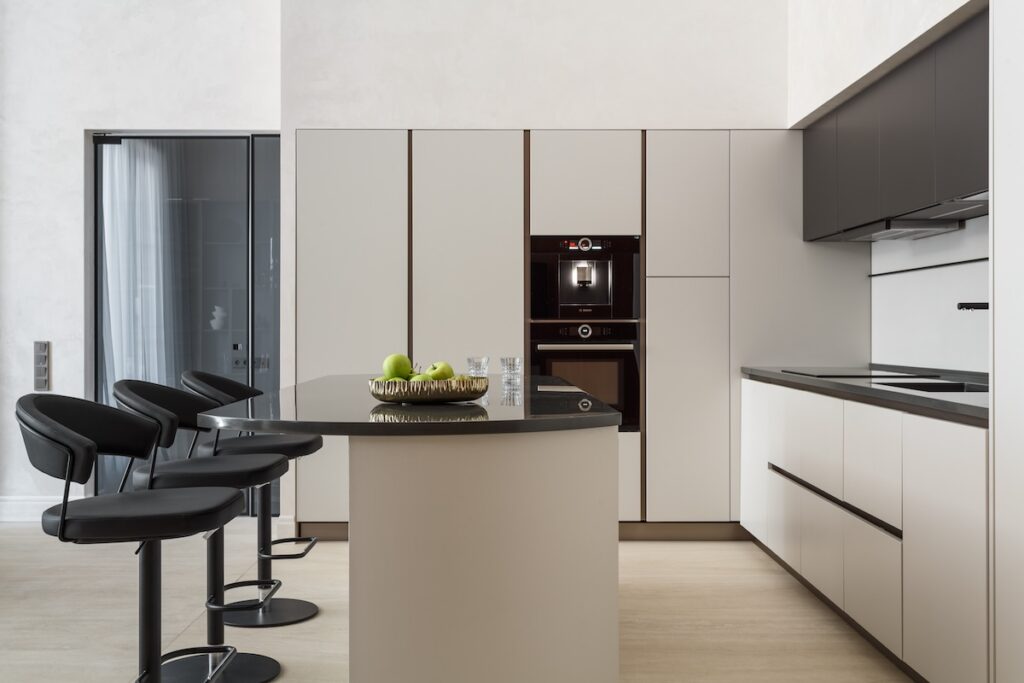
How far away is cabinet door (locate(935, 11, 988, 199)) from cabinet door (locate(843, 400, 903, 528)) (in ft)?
2.72

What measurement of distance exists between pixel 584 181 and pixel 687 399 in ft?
4.28

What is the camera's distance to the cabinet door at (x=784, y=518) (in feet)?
12.6

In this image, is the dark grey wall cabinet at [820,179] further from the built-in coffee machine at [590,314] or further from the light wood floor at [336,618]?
the light wood floor at [336,618]

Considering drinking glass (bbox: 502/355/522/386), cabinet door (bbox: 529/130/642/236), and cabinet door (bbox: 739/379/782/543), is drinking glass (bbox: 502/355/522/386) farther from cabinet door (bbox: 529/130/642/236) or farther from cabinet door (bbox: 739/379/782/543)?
cabinet door (bbox: 529/130/642/236)

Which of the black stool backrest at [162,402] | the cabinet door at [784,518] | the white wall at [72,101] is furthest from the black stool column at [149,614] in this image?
the white wall at [72,101]

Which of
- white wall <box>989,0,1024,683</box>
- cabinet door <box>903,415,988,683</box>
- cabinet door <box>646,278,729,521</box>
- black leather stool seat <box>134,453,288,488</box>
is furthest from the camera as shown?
cabinet door <box>646,278,729,521</box>

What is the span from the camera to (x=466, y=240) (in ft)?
15.7

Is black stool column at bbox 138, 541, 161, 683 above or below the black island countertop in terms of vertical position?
below

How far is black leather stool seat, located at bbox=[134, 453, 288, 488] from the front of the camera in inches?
110

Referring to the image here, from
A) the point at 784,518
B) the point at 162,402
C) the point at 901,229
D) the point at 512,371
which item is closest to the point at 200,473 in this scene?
the point at 162,402

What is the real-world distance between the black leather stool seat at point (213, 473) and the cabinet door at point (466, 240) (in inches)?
73.4

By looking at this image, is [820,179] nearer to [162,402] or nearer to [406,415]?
[406,415]

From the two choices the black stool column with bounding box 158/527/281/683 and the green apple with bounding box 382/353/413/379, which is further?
the black stool column with bounding box 158/527/281/683

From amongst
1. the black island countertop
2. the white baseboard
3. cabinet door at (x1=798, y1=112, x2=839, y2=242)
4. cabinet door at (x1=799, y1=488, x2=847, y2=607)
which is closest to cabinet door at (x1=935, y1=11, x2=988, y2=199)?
cabinet door at (x1=798, y1=112, x2=839, y2=242)
